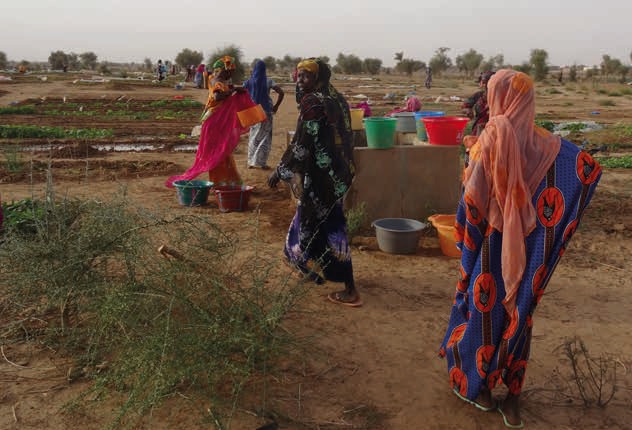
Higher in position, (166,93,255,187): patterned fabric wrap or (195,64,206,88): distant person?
(195,64,206,88): distant person

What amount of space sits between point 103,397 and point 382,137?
11.8 feet

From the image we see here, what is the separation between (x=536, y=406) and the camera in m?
2.87

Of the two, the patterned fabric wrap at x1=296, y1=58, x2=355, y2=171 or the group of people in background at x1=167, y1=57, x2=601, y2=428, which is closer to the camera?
the group of people in background at x1=167, y1=57, x2=601, y2=428

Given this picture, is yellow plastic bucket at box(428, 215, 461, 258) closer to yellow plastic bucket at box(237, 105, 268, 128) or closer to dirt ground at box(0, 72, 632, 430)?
dirt ground at box(0, 72, 632, 430)

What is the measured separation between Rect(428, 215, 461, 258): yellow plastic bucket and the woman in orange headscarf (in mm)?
2269

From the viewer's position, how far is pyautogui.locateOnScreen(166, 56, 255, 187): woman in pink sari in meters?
6.57

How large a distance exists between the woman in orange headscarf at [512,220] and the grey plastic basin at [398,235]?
229 cm

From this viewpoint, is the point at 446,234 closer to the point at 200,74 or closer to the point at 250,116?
the point at 250,116

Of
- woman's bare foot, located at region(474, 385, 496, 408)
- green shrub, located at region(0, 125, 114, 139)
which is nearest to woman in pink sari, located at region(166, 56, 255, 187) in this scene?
woman's bare foot, located at region(474, 385, 496, 408)

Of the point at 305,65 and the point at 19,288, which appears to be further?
the point at 305,65

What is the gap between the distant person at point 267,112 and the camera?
27.9 ft

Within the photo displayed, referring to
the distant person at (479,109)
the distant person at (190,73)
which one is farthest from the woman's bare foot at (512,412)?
the distant person at (190,73)

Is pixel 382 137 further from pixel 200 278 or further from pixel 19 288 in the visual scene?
pixel 19 288

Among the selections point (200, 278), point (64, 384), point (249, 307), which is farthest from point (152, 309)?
point (64, 384)
